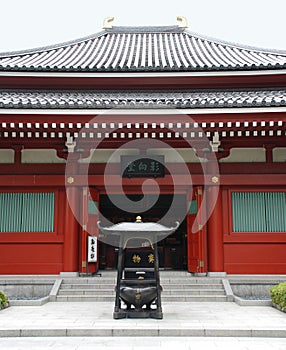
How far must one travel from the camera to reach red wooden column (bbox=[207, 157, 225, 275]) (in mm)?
10797

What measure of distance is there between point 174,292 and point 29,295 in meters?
3.80

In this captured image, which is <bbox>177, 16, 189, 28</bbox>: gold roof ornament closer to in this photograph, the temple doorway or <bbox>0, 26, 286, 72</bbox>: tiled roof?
<bbox>0, 26, 286, 72</bbox>: tiled roof

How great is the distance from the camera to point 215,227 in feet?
35.5

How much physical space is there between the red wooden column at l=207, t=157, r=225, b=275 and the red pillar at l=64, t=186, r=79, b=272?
12.4 ft

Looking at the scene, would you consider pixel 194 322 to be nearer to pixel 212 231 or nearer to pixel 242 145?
pixel 212 231

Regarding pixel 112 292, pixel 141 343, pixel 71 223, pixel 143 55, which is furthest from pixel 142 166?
pixel 143 55

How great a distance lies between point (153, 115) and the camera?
971cm

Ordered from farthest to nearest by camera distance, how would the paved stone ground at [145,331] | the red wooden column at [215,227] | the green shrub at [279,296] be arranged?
the red wooden column at [215,227] < the green shrub at [279,296] < the paved stone ground at [145,331]

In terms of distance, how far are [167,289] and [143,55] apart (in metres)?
10.7

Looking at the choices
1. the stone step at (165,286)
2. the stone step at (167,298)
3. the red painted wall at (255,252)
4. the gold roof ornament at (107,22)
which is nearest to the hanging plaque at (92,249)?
the stone step at (165,286)

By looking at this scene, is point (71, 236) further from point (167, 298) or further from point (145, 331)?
point (145, 331)

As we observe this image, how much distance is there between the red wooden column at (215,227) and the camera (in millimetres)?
10797

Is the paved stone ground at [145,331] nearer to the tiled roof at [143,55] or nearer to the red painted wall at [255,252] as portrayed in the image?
the red painted wall at [255,252]

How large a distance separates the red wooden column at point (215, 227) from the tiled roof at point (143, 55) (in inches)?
171
